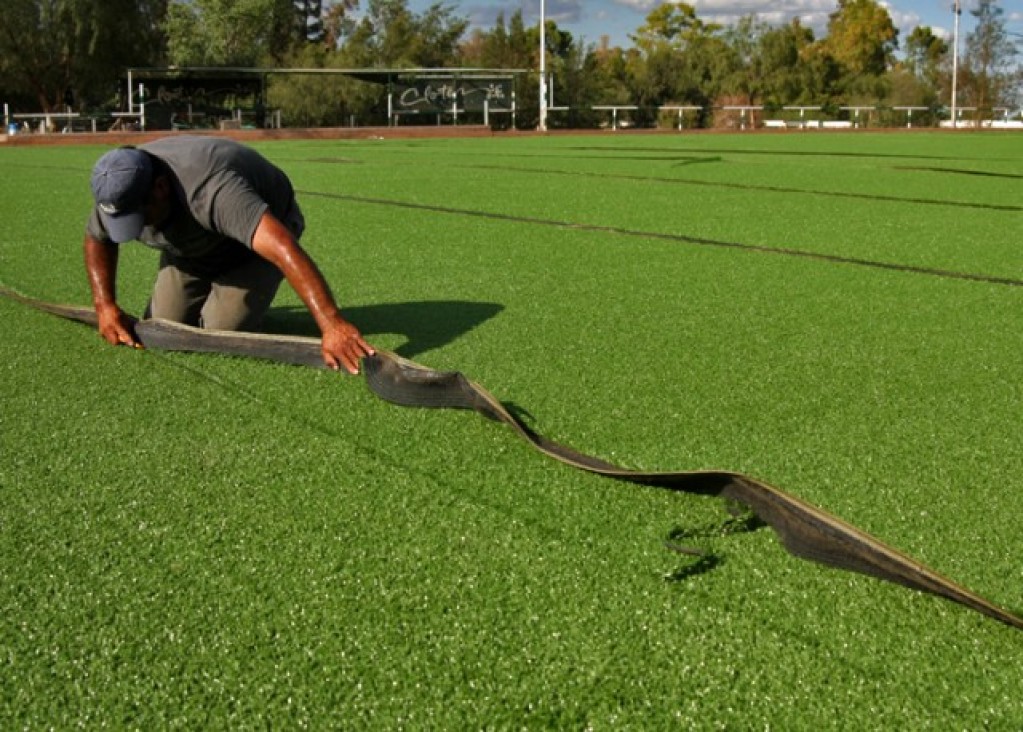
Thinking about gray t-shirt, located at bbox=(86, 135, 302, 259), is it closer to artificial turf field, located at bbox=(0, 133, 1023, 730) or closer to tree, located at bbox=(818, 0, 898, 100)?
artificial turf field, located at bbox=(0, 133, 1023, 730)

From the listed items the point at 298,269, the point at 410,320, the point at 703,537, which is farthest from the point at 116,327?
the point at 703,537

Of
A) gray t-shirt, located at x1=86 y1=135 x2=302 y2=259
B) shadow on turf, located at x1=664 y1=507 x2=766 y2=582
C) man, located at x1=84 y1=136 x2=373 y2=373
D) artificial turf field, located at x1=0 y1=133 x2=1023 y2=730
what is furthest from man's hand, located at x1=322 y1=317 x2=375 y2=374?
shadow on turf, located at x1=664 y1=507 x2=766 y2=582

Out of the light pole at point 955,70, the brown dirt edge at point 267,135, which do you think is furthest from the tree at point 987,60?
the brown dirt edge at point 267,135

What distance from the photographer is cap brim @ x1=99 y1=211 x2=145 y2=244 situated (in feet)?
11.7

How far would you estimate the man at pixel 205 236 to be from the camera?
3457 mm

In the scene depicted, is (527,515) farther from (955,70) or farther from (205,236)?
(955,70)

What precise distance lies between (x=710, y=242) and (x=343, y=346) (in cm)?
382

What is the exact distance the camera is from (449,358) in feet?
12.8

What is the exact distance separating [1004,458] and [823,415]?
537 mm

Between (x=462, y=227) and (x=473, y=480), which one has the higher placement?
(x=462, y=227)

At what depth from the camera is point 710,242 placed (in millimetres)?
6688

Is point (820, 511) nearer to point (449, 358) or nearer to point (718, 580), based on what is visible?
point (718, 580)

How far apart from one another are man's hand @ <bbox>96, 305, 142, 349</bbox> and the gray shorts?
0.33 meters

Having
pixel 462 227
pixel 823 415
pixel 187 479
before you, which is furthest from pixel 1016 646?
pixel 462 227
